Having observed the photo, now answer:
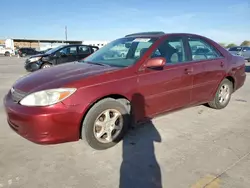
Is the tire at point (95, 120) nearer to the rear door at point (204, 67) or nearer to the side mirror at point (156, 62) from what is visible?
the side mirror at point (156, 62)

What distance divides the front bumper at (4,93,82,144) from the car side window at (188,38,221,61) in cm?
248

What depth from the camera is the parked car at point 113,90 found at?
2.63 meters

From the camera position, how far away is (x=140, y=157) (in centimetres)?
284

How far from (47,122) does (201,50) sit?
315 cm

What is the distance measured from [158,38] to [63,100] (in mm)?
1908

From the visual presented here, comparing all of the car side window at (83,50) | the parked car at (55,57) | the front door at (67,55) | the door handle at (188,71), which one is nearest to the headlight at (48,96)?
the door handle at (188,71)

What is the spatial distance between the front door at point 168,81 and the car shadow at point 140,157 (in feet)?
0.62

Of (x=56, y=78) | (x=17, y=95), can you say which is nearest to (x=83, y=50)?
(x=56, y=78)

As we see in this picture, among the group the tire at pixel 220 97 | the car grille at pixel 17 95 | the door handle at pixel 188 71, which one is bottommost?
the tire at pixel 220 97

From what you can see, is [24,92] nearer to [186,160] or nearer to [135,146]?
[135,146]

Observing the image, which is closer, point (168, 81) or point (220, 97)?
point (168, 81)

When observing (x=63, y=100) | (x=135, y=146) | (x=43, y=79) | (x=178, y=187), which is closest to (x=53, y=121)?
(x=63, y=100)

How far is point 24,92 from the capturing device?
2.81 metres

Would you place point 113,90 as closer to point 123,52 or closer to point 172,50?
point 123,52
